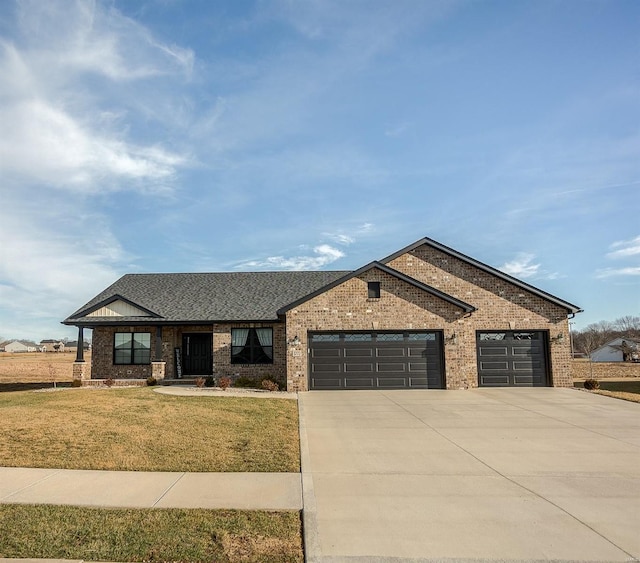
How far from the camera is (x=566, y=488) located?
689 cm

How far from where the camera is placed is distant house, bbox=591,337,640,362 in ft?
196

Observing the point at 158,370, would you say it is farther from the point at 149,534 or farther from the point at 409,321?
the point at 149,534

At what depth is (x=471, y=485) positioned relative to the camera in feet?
22.9

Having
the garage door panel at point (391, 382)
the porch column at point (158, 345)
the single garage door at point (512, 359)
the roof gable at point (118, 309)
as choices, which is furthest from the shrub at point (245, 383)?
the single garage door at point (512, 359)

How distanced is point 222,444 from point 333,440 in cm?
233

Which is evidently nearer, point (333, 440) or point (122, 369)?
point (333, 440)

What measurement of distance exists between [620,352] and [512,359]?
52.1 meters

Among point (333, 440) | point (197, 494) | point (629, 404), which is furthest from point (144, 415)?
point (629, 404)

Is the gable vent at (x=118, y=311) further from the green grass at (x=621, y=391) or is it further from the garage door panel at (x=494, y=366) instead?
the green grass at (x=621, y=391)

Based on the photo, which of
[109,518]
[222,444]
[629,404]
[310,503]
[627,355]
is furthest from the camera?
[627,355]

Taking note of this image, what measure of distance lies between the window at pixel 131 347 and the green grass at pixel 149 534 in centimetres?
1774

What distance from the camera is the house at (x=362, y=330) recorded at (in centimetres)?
1962

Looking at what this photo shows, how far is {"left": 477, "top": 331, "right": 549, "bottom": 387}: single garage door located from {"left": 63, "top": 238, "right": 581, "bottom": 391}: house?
0.15 ft

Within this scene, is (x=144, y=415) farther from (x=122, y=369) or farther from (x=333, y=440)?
(x=122, y=369)
